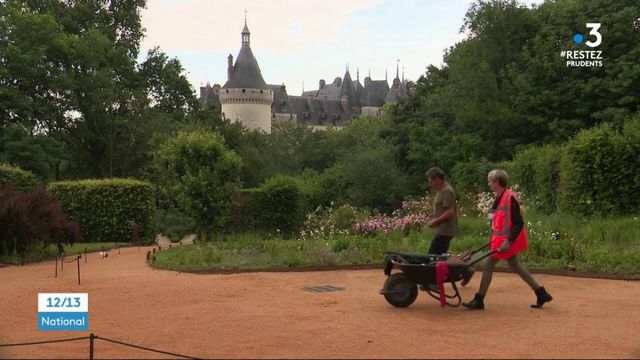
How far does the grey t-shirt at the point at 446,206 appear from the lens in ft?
29.0

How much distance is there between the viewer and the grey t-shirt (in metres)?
8.83

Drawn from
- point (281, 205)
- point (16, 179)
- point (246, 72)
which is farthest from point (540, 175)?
point (246, 72)

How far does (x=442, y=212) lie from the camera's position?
8.99 metres

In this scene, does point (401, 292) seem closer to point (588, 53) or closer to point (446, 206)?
point (446, 206)

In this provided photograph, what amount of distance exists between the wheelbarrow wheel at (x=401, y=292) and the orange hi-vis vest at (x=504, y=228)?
1185mm

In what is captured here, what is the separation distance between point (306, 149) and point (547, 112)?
122ft

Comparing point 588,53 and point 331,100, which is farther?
point 331,100

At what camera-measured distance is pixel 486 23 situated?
3453 centimetres

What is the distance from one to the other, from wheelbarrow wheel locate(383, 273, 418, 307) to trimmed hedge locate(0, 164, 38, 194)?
17.0m

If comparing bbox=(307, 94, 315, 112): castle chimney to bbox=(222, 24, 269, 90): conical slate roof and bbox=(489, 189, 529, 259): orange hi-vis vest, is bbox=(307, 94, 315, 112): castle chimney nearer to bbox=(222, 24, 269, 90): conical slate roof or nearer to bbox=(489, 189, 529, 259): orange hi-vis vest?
bbox=(222, 24, 269, 90): conical slate roof

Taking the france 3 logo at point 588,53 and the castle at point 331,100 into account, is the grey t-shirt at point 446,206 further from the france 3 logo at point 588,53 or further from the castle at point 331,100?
the castle at point 331,100

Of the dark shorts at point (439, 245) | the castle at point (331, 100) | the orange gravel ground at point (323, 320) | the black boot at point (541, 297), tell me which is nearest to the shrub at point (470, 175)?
the orange gravel ground at point (323, 320)

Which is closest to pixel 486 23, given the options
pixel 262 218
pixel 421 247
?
pixel 262 218

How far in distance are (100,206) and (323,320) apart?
19.8 metres
